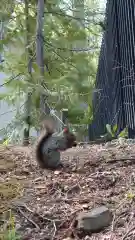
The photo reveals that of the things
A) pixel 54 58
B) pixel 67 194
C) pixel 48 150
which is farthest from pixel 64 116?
pixel 67 194

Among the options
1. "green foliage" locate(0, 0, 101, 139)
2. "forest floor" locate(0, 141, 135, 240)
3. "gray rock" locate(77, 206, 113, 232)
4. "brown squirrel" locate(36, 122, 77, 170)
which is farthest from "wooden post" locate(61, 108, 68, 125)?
"gray rock" locate(77, 206, 113, 232)

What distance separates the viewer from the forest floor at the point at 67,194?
2.20 m

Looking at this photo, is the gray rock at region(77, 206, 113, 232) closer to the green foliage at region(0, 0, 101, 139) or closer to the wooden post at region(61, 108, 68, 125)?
the green foliage at region(0, 0, 101, 139)

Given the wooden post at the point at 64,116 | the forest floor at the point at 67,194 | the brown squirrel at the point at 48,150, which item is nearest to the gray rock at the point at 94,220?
the forest floor at the point at 67,194

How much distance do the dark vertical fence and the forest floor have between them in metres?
1.37

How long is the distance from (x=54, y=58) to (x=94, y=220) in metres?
4.63

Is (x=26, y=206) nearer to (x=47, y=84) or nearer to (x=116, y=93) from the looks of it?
(x=47, y=84)

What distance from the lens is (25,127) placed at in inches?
227

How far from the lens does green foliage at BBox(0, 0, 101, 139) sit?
217 inches

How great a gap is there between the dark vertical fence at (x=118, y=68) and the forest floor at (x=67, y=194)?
4.50 feet

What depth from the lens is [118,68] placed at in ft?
19.0

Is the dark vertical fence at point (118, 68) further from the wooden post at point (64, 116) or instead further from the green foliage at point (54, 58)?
the wooden post at point (64, 116)

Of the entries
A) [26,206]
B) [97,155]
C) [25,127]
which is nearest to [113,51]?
[25,127]

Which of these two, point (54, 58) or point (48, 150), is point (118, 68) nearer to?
point (54, 58)
